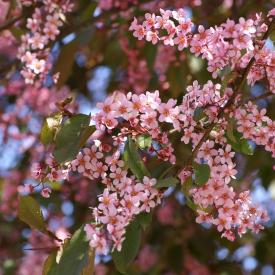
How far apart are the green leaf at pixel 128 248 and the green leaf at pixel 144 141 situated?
14cm

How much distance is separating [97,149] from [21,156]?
1.89 meters

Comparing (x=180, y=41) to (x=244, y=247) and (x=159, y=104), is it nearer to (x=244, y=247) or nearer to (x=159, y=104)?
(x=159, y=104)

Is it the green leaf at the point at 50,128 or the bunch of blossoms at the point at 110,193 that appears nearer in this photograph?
the bunch of blossoms at the point at 110,193

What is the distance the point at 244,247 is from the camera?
283 centimetres

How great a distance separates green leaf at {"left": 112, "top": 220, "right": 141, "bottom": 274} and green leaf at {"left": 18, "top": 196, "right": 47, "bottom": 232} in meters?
0.22

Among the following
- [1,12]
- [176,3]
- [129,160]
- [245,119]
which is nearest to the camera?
[129,160]

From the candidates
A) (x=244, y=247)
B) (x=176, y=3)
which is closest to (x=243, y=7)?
(x=176, y=3)

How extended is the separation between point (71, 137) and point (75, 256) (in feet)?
0.72

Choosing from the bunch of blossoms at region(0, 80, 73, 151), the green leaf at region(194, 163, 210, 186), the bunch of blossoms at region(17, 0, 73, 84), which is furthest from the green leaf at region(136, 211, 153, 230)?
the bunch of blossoms at region(0, 80, 73, 151)

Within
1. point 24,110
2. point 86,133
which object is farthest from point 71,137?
point 24,110

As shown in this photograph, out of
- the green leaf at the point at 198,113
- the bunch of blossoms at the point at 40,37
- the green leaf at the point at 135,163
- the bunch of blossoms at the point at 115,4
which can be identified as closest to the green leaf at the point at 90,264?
the green leaf at the point at 135,163

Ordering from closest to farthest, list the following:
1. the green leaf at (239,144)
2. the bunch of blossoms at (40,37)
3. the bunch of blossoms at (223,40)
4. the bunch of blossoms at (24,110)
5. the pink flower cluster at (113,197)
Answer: the pink flower cluster at (113,197) < the bunch of blossoms at (223,40) < the green leaf at (239,144) < the bunch of blossoms at (40,37) < the bunch of blossoms at (24,110)

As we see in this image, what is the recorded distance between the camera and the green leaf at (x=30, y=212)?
4.40 feet

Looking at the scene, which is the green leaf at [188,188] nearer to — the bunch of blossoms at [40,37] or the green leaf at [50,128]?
the green leaf at [50,128]
